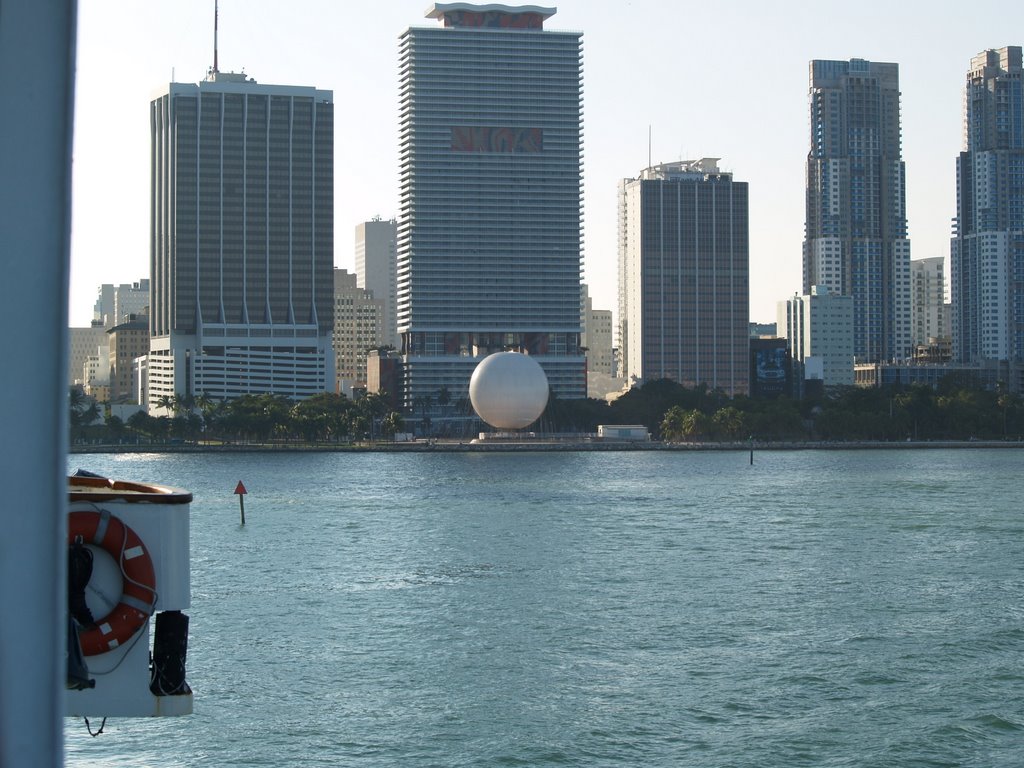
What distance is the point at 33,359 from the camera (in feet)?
13.0

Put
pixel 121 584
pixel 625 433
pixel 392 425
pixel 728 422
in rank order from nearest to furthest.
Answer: pixel 121 584 → pixel 728 422 → pixel 625 433 → pixel 392 425

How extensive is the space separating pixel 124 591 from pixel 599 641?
2478 cm

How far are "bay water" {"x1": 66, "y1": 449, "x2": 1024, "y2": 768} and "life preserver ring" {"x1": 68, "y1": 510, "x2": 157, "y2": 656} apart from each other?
571 inches

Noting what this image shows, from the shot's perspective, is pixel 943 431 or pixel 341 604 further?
pixel 943 431

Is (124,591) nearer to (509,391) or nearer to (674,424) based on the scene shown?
(509,391)

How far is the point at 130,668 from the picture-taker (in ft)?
25.2

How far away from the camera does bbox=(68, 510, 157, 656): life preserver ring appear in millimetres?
7289

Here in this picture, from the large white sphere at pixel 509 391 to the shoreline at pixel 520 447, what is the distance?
3.39m

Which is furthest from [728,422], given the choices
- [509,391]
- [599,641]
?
[599,641]

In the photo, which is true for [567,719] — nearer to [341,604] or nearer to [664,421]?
[341,604]

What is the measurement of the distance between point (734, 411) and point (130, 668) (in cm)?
16045

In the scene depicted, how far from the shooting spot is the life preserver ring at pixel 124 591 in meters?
7.29

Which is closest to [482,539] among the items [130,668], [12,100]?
[130,668]

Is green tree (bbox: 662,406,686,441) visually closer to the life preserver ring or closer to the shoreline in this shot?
the shoreline
